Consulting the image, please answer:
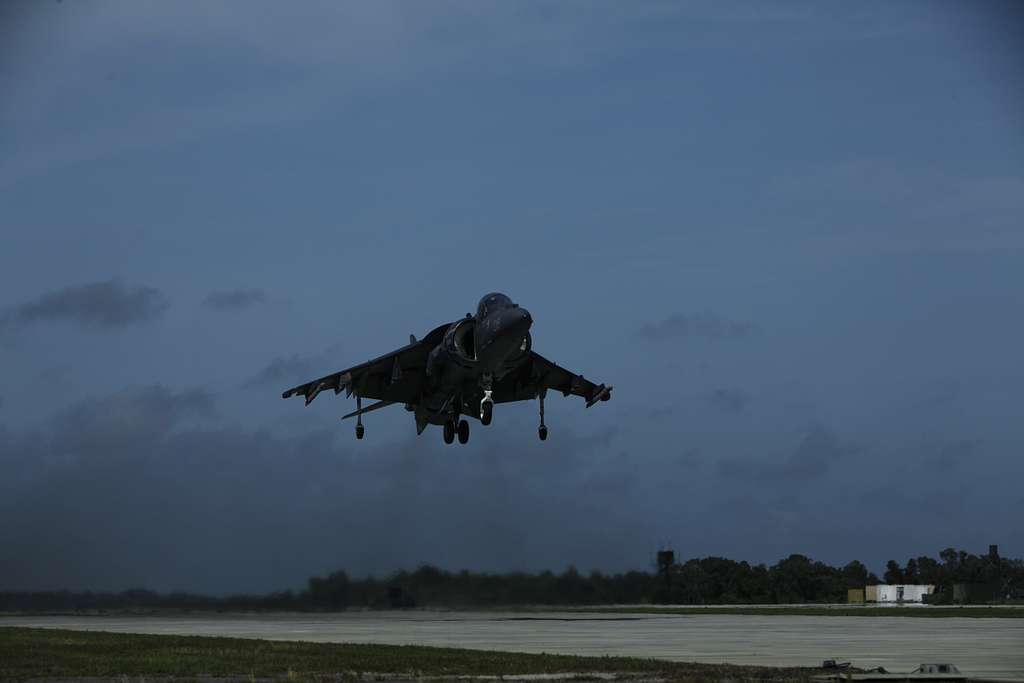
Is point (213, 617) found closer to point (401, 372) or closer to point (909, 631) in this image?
point (401, 372)

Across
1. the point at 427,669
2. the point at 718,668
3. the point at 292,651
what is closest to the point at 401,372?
the point at 292,651

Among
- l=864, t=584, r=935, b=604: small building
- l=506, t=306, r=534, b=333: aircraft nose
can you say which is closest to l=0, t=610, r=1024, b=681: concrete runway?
l=506, t=306, r=534, b=333: aircraft nose

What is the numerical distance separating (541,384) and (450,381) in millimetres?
5092

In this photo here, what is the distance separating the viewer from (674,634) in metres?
52.4

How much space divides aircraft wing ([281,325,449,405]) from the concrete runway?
940 cm

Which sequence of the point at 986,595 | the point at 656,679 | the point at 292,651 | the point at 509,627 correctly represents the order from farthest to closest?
the point at 986,595, the point at 509,627, the point at 292,651, the point at 656,679

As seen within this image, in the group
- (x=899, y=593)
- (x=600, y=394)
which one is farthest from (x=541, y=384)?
(x=899, y=593)

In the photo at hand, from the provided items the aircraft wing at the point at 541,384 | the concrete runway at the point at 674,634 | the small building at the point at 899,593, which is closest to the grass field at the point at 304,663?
the concrete runway at the point at 674,634

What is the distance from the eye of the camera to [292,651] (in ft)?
137

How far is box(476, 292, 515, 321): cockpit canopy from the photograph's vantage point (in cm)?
4081

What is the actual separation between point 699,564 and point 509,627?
7033 cm

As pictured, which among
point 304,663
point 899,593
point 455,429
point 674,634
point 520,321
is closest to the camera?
point 304,663

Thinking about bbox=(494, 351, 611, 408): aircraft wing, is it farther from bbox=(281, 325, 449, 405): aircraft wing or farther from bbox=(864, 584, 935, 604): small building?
bbox=(864, 584, 935, 604): small building

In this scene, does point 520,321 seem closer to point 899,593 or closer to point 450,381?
point 450,381
